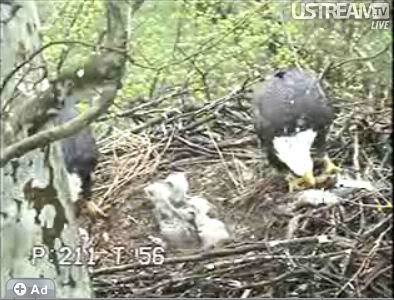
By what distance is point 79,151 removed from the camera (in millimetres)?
3424

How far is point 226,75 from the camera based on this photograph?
345 centimetres

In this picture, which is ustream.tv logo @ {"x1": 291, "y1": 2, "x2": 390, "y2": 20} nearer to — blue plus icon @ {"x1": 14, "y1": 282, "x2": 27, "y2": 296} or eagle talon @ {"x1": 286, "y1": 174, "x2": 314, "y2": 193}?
eagle talon @ {"x1": 286, "y1": 174, "x2": 314, "y2": 193}

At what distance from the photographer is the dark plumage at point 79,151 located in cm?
341

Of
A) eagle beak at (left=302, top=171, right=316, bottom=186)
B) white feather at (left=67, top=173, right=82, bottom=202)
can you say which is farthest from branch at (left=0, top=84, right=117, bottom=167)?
eagle beak at (left=302, top=171, right=316, bottom=186)

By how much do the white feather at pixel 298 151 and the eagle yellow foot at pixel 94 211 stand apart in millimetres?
456

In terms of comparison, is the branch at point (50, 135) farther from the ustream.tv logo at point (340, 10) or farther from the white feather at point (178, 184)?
the ustream.tv logo at point (340, 10)

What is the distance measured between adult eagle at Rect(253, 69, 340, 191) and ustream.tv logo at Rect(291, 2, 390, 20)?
14cm

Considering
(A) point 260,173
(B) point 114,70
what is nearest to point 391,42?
(A) point 260,173

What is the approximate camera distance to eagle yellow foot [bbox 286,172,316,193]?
11.2ft

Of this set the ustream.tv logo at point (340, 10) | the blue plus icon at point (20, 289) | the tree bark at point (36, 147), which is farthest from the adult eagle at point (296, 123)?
the blue plus icon at point (20, 289)

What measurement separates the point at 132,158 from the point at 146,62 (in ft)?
0.79

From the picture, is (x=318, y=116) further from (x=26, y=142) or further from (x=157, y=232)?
(x=26, y=142)

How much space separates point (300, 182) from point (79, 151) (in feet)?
1.80

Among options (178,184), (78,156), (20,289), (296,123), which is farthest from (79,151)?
(296,123)
